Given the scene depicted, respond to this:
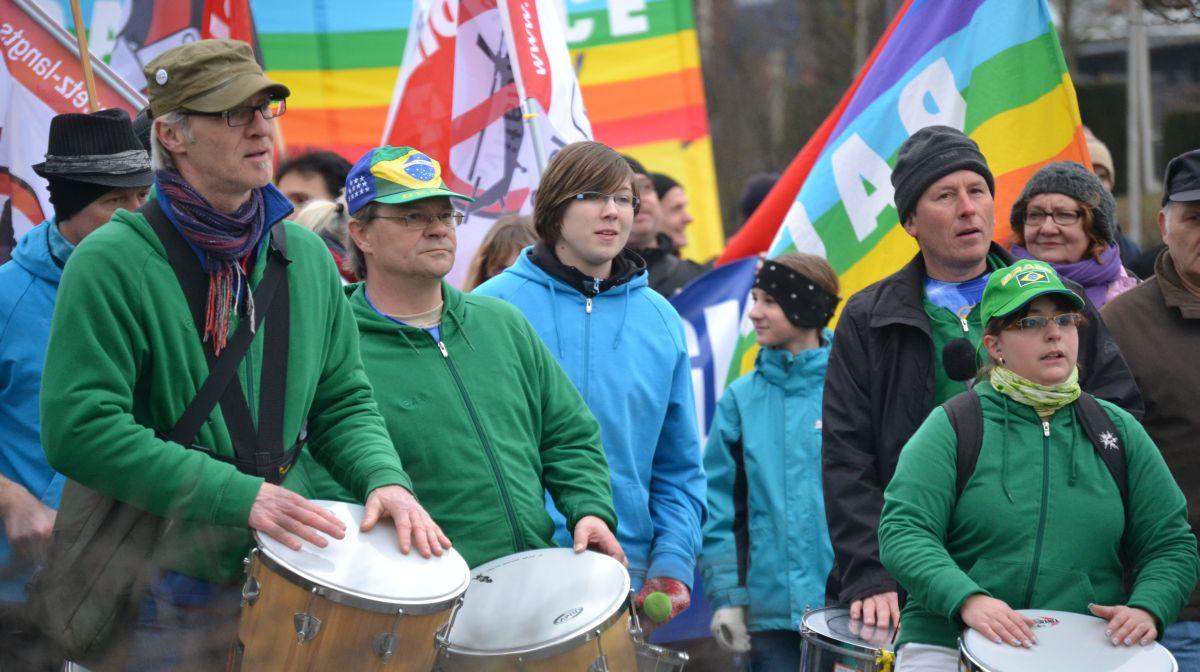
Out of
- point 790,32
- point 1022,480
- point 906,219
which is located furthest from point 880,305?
point 790,32

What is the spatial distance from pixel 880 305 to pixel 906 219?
1.20ft

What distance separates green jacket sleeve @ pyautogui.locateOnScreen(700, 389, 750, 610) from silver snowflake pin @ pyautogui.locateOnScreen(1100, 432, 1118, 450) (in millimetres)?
2029

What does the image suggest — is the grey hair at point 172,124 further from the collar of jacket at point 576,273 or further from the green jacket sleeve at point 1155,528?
the green jacket sleeve at point 1155,528

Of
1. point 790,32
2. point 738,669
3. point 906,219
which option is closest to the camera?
point 906,219

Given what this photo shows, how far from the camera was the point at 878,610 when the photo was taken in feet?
14.6

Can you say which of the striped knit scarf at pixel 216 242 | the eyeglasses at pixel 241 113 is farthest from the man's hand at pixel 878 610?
the eyeglasses at pixel 241 113

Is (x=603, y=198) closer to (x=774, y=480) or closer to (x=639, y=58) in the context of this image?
(x=774, y=480)

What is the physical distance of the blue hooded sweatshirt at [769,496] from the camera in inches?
226

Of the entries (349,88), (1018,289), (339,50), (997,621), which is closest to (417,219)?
(1018,289)

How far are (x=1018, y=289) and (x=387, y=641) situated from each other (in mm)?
1881

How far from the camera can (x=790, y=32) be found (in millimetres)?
37562

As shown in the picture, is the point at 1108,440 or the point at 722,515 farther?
the point at 722,515

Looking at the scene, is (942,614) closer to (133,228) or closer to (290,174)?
(133,228)

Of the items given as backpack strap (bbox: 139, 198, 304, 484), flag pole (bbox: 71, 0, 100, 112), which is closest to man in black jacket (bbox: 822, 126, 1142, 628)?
backpack strap (bbox: 139, 198, 304, 484)
